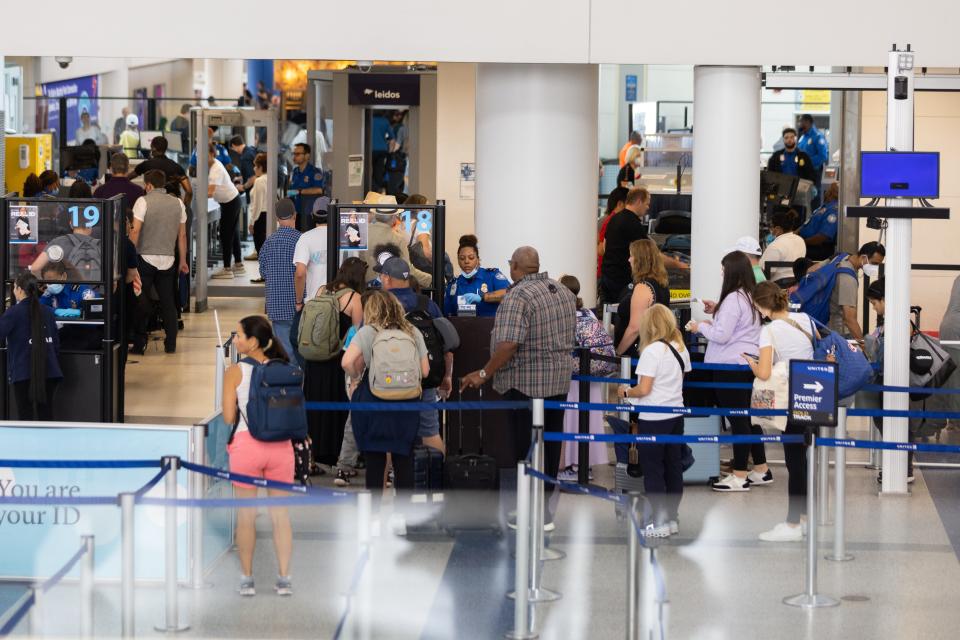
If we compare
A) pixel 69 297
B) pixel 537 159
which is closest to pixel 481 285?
pixel 537 159

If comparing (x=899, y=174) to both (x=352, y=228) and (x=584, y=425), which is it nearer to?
(x=584, y=425)

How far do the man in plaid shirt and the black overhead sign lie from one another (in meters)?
7.86

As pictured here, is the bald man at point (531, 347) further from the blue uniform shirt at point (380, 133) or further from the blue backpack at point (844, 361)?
the blue uniform shirt at point (380, 133)

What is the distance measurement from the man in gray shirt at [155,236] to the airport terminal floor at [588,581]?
5.51m

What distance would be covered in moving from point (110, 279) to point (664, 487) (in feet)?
13.4

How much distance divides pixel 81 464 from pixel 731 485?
4.48 m

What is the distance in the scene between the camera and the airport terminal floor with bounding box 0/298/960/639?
700 cm

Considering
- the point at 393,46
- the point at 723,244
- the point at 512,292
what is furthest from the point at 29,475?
the point at 723,244

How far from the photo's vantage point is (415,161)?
19.2 metres

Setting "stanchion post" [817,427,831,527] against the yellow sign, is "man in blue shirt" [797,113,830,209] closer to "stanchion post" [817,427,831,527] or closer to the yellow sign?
the yellow sign

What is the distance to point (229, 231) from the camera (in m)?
21.0

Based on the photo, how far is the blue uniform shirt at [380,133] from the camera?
19.6 meters

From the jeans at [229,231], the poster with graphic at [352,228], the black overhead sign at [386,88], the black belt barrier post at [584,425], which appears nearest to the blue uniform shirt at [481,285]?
the poster with graphic at [352,228]

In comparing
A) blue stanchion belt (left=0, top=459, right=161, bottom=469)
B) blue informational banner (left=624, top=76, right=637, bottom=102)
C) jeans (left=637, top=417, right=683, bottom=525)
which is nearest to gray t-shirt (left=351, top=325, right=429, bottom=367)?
jeans (left=637, top=417, right=683, bottom=525)
